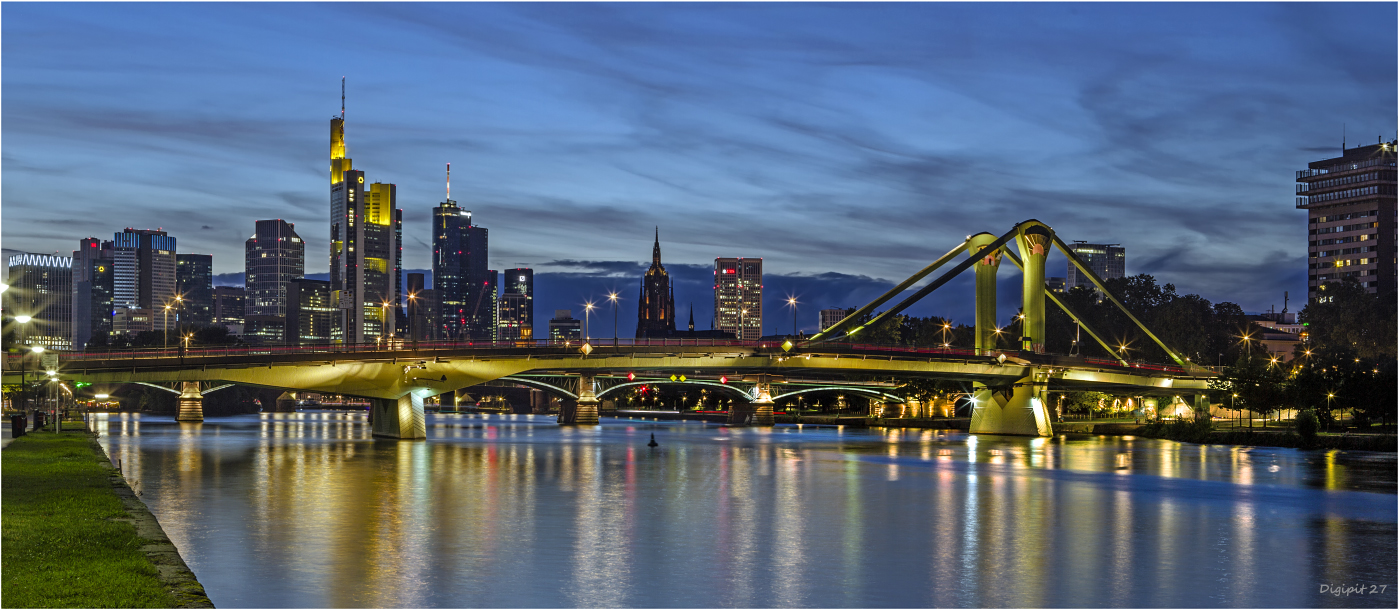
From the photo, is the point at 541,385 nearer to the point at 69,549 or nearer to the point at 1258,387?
the point at 1258,387

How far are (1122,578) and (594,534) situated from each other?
42.6 ft

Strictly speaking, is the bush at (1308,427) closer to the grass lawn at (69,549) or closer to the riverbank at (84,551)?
the riverbank at (84,551)

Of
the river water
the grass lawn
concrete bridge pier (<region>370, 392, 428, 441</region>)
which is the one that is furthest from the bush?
the grass lawn

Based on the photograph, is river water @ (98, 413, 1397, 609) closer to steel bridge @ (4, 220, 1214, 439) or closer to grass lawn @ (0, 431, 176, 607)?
grass lawn @ (0, 431, 176, 607)

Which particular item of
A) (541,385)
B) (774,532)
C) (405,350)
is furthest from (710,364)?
(774,532)

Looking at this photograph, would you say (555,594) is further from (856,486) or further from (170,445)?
(170,445)

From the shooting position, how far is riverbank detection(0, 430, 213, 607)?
61.1 feet

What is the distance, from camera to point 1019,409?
116500 millimetres

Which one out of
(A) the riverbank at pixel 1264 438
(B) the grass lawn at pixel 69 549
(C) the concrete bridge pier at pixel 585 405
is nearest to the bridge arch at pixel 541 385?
(C) the concrete bridge pier at pixel 585 405

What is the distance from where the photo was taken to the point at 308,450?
83.8 meters

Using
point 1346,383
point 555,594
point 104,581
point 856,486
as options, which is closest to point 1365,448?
point 1346,383

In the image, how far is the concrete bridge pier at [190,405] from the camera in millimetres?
157625

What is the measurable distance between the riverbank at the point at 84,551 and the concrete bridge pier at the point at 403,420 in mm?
61153

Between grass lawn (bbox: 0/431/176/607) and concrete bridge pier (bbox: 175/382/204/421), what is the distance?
124 m
